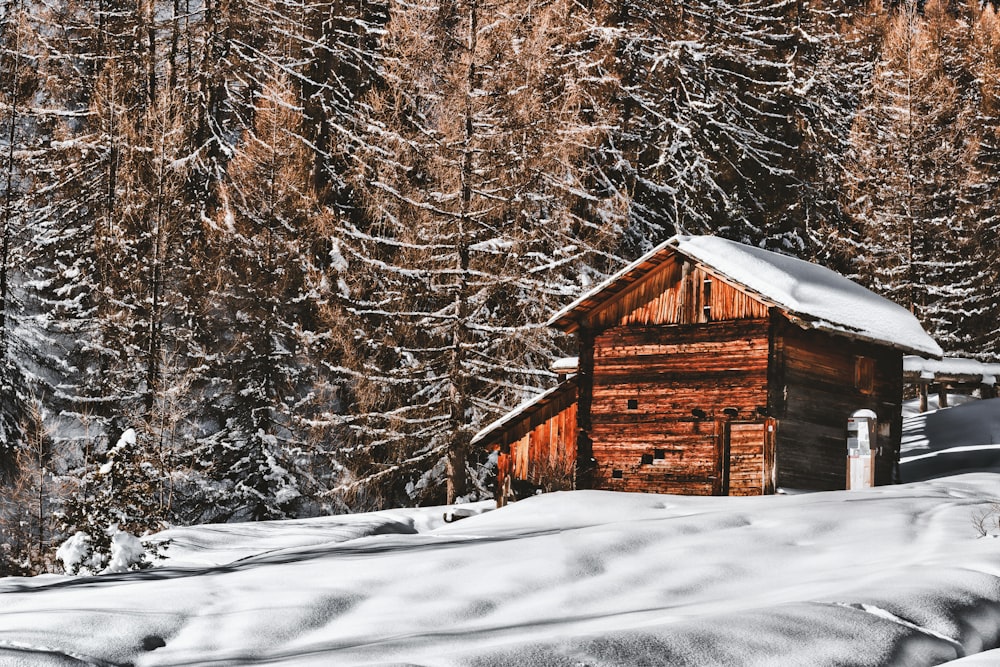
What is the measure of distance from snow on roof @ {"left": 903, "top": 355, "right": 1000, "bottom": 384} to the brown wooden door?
9.97 meters

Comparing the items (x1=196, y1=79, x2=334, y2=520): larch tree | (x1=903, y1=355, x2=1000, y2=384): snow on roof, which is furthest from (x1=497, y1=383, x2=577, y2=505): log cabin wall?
(x1=903, y1=355, x2=1000, y2=384): snow on roof

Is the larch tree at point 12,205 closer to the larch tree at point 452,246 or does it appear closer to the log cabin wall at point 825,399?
the larch tree at point 452,246

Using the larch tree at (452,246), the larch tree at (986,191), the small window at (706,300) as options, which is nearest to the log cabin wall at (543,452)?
the larch tree at (452,246)

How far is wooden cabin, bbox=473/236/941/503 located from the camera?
2341cm

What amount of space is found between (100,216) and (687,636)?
3145 cm

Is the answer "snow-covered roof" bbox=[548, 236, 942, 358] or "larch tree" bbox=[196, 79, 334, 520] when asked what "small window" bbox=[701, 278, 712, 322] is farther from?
"larch tree" bbox=[196, 79, 334, 520]

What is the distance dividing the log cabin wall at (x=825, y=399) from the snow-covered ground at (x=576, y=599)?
626 centimetres

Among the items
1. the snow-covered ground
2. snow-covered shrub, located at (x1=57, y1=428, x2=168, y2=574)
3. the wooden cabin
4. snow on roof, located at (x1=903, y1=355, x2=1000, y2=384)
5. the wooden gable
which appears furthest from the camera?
snow on roof, located at (x1=903, y1=355, x2=1000, y2=384)

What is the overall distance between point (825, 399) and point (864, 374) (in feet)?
5.97

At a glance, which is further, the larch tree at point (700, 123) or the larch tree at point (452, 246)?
the larch tree at point (700, 123)

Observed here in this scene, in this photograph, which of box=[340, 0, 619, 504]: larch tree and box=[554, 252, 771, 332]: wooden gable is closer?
box=[554, 252, 771, 332]: wooden gable

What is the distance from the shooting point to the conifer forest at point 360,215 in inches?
1243

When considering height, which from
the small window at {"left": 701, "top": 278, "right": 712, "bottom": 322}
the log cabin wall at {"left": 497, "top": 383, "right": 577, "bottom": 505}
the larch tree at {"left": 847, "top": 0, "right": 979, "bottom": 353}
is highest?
the larch tree at {"left": 847, "top": 0, "right": 979, "bottom": 353}

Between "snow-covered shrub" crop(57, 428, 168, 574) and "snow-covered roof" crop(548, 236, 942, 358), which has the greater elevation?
"snow-covered roof" crop(548, 236, 942, 358)
